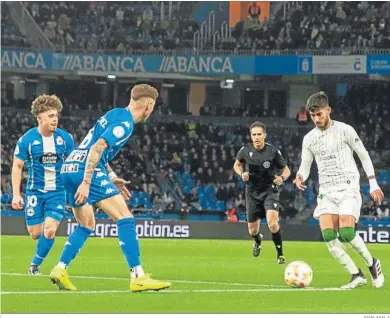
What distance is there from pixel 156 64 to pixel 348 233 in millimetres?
29725

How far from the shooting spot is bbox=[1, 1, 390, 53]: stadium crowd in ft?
131

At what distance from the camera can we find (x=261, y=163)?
56.5ft

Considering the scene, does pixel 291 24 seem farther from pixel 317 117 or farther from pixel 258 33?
pixel 317 117

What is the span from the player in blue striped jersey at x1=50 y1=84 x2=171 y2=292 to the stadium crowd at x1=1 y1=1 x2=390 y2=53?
1146 inches

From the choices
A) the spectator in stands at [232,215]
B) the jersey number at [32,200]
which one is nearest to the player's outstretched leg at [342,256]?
the jersey number at [32,200]

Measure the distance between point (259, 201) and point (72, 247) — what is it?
6.85 m

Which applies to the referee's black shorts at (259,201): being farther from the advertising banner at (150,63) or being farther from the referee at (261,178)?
the advertising banner at (150,63)

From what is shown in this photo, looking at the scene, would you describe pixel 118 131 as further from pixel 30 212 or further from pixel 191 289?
pixel 30 212

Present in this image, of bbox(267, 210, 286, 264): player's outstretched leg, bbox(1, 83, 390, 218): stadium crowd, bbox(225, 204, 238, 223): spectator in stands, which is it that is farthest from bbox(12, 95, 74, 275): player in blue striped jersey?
bbox(1, 83, 390, 218): stadium crowd

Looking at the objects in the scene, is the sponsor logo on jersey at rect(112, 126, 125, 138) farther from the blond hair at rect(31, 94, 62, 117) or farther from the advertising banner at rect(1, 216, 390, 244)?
the advertising banner at rect(1, 216, 390, 244)

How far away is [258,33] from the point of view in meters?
41.3

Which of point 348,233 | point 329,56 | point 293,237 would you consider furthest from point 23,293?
point 329,56

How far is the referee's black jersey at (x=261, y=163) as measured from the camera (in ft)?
56.4

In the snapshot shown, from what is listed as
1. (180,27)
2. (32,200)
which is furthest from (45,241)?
(180,27)
